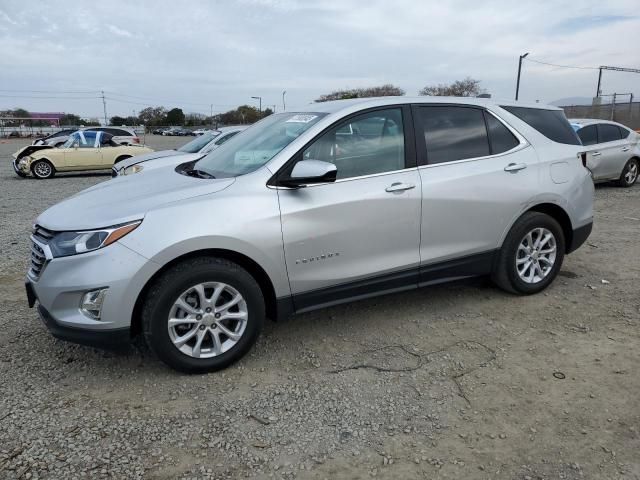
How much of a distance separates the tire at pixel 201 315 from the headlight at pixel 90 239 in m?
0.36

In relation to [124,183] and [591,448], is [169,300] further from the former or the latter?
[591,448]

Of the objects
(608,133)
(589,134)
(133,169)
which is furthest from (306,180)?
(608,133)

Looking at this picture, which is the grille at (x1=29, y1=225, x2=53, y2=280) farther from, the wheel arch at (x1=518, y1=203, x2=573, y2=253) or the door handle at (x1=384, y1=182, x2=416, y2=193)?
the wheel arch at (x1=518, y1=203, x2=573, y2=253)

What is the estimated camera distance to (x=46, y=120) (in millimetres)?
55406

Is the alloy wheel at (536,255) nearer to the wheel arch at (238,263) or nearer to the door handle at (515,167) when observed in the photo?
the door handle at (515,167)

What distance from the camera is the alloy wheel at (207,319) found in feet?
10.3

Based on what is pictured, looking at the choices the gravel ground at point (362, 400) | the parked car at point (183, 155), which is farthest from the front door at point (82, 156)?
the gravel ground at point (362, 400)

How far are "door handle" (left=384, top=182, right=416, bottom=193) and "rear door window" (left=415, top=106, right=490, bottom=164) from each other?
32 cm

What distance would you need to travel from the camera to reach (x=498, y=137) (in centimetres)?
431

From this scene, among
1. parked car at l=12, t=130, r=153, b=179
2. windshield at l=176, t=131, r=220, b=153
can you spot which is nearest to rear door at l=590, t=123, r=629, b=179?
windshield at l=176, t=131, r=220, b=153

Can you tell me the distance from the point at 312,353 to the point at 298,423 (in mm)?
843

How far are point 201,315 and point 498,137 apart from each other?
289cm

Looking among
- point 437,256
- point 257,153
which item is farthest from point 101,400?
point 437,256

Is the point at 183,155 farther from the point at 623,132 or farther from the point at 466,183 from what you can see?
the point at 623,132
